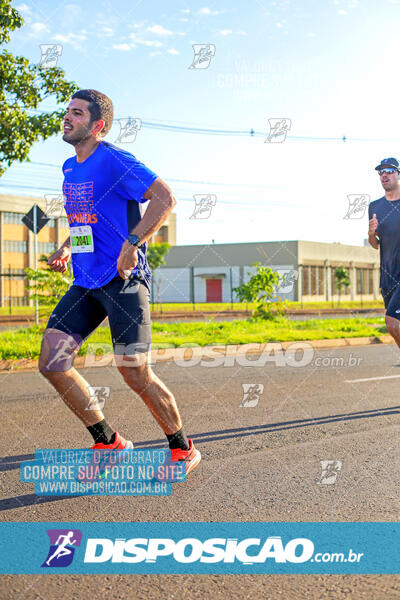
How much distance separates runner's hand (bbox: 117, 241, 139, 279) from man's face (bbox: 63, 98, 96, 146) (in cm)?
68

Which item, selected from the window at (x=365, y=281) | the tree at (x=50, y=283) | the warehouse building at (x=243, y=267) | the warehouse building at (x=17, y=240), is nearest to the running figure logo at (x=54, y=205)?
the tree at (x=50, y=283)

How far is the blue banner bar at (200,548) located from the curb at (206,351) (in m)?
6.70

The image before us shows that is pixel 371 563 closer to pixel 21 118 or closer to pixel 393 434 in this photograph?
pixel 393 434

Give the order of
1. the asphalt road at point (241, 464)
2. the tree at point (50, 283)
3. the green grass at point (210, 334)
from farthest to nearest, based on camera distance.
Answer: the tree at point (50, 283) < the green grass at point (210, 334) < the asphalt road at point (241, 464)

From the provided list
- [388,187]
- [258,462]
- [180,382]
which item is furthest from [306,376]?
[258,462]

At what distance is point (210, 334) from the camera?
1386 cm

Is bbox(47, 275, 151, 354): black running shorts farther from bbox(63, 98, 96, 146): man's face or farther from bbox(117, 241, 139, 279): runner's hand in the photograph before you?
bbox(63, 98, 96, 146): man's face

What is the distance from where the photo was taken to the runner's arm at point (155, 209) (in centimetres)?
330

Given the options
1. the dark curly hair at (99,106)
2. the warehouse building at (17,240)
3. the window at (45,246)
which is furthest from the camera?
the window at (45,246)

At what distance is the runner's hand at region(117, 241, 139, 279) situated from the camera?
129 inches

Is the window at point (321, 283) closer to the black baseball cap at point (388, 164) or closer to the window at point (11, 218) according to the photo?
the window at point (11, 218)

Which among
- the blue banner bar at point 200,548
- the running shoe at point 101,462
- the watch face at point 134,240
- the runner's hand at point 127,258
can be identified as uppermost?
the watch face at point 134,240

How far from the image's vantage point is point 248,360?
10461 mm

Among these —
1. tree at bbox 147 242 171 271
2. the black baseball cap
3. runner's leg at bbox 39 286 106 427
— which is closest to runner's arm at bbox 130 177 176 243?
runner's leg at bbox 39 286 106 427
